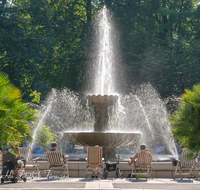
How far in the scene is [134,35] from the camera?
27016 millimetres

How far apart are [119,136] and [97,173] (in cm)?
180

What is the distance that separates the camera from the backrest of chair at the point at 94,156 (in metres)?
9.33

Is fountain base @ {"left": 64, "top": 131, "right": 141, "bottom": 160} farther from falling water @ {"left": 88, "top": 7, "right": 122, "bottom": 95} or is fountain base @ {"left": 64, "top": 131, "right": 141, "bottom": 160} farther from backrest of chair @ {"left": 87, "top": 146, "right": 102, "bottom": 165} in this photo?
falling water @ {"left": 88, "top": 7, "right": 122, "bottom": 95}

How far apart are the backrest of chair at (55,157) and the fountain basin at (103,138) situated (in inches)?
71.2

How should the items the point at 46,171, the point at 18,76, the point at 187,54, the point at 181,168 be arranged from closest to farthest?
the point at 181,168, the point at 46,171, the point at 18,76, the point at 187,54

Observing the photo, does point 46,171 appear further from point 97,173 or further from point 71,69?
point 71,69

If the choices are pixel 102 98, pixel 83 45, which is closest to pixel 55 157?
pixel 102 98

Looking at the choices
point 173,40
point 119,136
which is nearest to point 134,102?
point 173,40

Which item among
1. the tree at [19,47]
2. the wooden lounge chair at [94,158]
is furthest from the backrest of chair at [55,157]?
the tree at [19,47]

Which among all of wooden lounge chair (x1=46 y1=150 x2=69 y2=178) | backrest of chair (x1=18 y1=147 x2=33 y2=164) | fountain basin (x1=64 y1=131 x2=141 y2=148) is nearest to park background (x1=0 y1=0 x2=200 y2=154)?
fountain basin (x1=64 y1=131 x2=141 y2=148)

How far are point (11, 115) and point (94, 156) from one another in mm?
3630

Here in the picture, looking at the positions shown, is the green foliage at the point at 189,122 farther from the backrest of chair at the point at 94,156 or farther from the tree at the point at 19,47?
the tree at the point at 19,47

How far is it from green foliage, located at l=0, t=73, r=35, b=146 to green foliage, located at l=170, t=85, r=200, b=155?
2.83 m

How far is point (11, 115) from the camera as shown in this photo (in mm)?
6316
